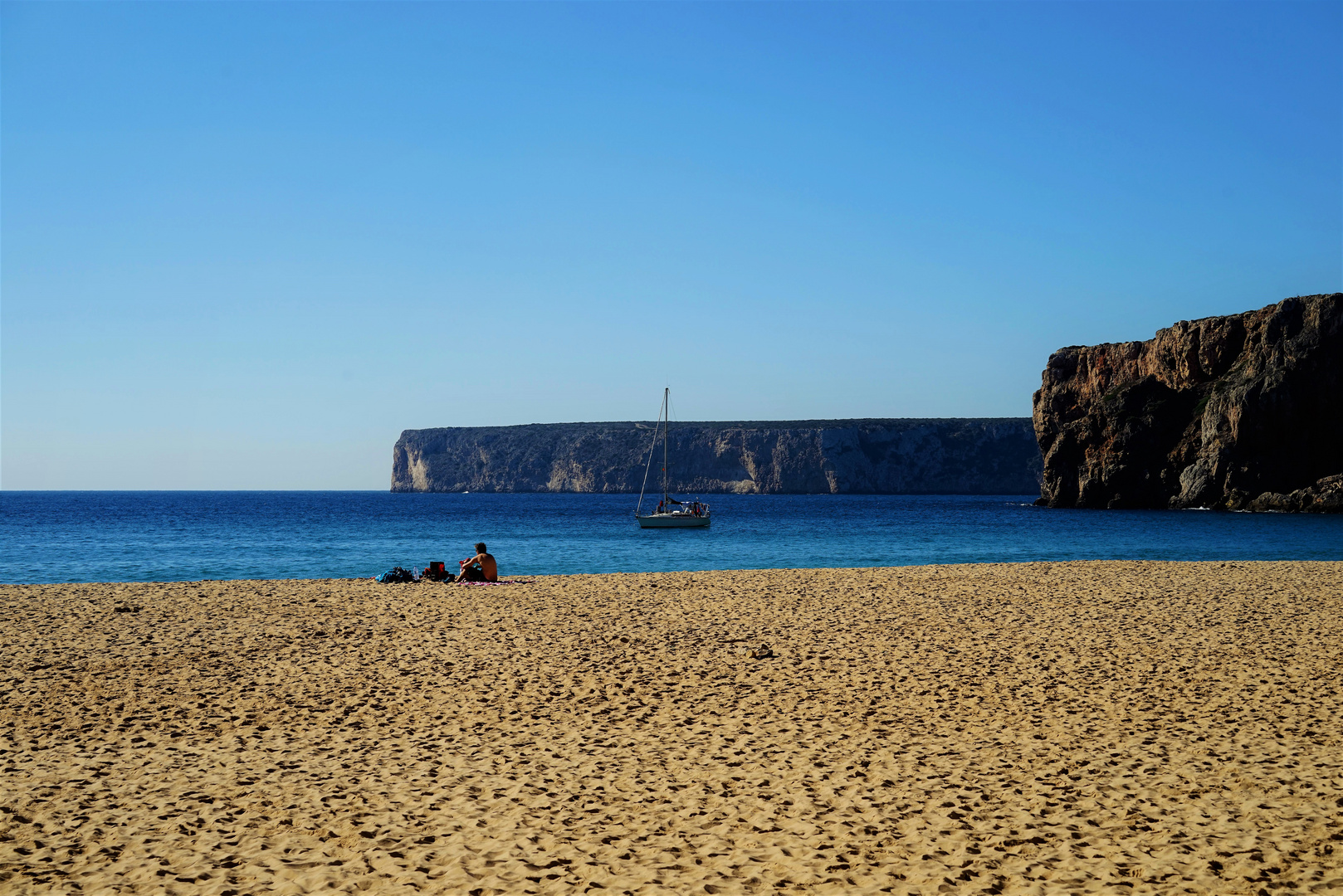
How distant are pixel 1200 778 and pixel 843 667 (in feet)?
16.1

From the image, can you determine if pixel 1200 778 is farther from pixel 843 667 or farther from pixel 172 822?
pixel 172 822

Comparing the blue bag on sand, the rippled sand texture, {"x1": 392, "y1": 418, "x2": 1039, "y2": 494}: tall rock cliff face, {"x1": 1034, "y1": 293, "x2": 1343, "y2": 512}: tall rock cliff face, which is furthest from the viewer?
{"x1": 392, "y1": 418, "x2": 1039, "y2": 494}: tall rock cliff face

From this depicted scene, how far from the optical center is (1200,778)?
7270 millimetres

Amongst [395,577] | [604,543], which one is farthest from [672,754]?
[604,543]

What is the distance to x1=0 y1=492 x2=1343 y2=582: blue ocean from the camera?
31.2m

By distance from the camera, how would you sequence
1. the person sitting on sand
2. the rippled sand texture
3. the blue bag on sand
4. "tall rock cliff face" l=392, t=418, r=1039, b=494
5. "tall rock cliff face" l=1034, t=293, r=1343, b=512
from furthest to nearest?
"tall rock cliff face" l=392, t=418, r=1039, b=494 < "tall rock cliff face" l=1034, t=293, r=1343, b=512 < the person sitting on sand < the blue bag on sand < the rippled sand texture

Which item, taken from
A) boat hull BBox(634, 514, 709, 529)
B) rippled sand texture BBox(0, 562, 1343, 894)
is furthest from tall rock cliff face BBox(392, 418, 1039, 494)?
rippled sand texture BBox(0, 562, 1343, 894)

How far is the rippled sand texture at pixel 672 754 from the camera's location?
5.73m

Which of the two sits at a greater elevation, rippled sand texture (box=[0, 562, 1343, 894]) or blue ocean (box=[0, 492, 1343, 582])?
rippled sand texture (box=[0, 562, 1343, 894])

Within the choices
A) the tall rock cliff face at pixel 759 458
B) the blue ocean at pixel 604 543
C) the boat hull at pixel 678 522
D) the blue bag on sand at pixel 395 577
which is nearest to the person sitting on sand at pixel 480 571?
the blue bag on sand at pixel 395 577

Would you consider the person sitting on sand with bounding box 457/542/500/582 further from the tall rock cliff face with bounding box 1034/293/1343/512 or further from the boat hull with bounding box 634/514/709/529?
the tall rock cliff face with bounding box 1034/293/1343/512

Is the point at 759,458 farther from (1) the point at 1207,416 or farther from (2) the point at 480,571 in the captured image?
(2) the point at 480,571

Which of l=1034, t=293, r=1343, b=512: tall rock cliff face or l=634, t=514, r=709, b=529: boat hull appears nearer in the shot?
l=634, t=514, r=709, b=529: boat hull

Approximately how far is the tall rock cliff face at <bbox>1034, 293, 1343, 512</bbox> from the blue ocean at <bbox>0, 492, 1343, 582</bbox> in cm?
1067
